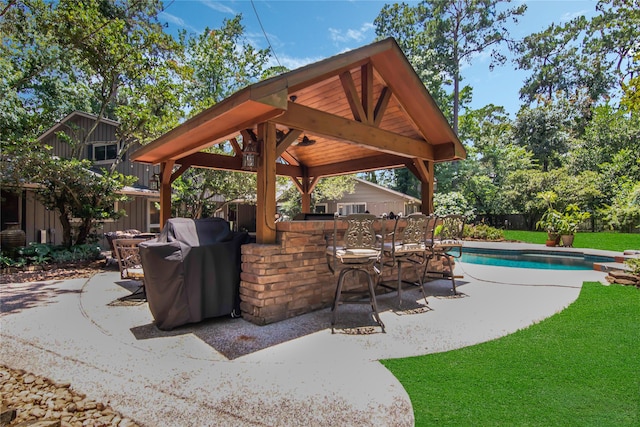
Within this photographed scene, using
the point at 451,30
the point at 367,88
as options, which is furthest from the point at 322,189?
the point at 451,30

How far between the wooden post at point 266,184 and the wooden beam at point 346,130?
200 mm

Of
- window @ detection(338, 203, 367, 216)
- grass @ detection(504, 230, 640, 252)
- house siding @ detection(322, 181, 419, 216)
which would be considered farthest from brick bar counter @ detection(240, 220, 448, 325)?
window @ detection(338, 203, 367, 216)

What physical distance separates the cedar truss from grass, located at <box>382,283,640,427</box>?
88.7 inches

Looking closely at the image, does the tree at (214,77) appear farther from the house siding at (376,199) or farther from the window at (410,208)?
the window at (410,208)

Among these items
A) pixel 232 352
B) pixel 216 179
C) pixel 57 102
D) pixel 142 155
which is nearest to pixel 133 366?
pixel 232 352

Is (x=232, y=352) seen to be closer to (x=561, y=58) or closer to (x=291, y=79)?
(x=291, y=79)

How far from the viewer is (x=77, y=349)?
302 centimetres

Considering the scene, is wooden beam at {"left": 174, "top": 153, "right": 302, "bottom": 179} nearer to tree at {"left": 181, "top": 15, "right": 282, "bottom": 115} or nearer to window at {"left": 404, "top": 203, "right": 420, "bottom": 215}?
tree at {"left": 181, "top": 15, "right": 282, "bottom": 115}

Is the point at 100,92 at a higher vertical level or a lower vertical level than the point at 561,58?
lower

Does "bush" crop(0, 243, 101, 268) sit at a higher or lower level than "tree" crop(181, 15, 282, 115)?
lower

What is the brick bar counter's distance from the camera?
3.67m

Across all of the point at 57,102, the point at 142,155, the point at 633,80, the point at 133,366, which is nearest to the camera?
the point at 133,366

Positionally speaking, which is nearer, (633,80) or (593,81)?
(633,80)

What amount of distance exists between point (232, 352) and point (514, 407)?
216 cm
